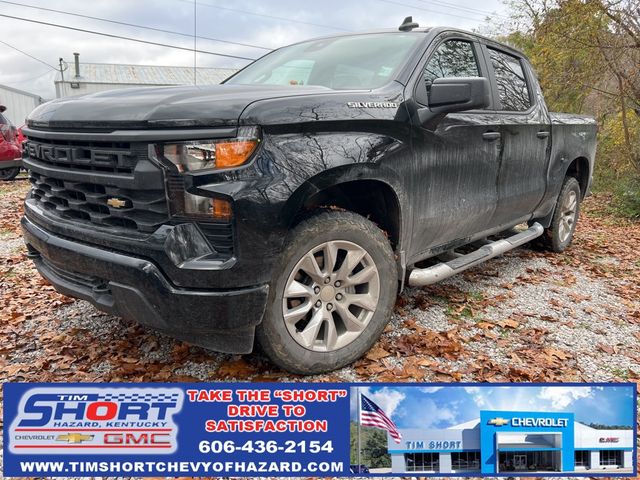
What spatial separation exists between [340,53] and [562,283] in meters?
2.94

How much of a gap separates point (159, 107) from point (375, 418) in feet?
5.39

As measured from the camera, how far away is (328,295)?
2555 mm

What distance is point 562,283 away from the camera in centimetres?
452

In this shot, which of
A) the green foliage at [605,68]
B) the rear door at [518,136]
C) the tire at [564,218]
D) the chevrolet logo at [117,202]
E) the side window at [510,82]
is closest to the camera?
the chevrolet logo at [117,202]

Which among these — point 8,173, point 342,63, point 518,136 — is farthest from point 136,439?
point 8,173

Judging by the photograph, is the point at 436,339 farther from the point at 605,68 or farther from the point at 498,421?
the point at 605,68

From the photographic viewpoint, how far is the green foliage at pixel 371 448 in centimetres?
200

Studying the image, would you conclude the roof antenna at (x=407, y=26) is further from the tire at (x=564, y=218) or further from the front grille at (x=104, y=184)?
the tire at (x=564, y=218)

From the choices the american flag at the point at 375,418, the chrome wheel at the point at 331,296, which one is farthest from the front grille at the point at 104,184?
the american flag at the point at 375,418

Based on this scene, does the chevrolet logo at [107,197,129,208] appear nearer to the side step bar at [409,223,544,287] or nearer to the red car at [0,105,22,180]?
the side step bar at [409,223,544,287]

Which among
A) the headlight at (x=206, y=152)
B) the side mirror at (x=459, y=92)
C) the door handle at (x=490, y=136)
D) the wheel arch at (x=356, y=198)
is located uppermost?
the side mirror at (x=459, y=92)

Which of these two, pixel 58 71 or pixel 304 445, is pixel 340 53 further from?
pixel 58 71

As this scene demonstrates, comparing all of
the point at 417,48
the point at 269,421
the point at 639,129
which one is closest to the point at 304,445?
the point at 269,421

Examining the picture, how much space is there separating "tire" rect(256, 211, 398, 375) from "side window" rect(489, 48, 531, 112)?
2.01m
